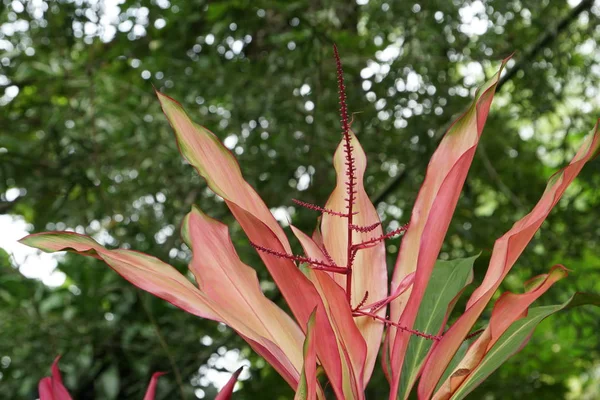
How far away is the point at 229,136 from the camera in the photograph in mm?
1320

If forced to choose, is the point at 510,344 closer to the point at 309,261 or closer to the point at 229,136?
the point at 309,261

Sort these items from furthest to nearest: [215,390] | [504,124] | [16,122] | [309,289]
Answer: [504,124] → [16,122] → [215,390] → [309,289]

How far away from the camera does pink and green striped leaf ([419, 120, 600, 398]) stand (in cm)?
43

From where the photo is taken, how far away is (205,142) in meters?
0.49

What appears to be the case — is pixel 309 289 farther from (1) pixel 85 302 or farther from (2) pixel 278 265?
(1) pixel 85 302

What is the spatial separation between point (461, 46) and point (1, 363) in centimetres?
92

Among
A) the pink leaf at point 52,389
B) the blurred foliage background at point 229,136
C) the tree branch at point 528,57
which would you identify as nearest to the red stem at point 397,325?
the pink leaf at point 52,389

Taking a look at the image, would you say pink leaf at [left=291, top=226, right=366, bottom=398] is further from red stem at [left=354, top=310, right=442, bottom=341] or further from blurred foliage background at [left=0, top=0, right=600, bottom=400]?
blurred foliage background at [left=0, top=0, right=600, bottom=400]

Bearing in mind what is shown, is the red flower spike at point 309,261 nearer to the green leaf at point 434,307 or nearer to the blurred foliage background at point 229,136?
the green leaf at point 434,307

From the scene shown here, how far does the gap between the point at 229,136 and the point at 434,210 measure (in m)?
0.89

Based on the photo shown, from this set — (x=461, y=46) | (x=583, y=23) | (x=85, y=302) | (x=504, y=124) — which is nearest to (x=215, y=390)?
(x=85, y=302)

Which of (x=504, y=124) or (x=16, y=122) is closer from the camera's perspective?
(x=16, y=122)

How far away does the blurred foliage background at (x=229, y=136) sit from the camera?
1148 mm

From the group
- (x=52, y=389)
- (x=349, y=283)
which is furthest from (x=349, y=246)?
(x=52, y=389)
